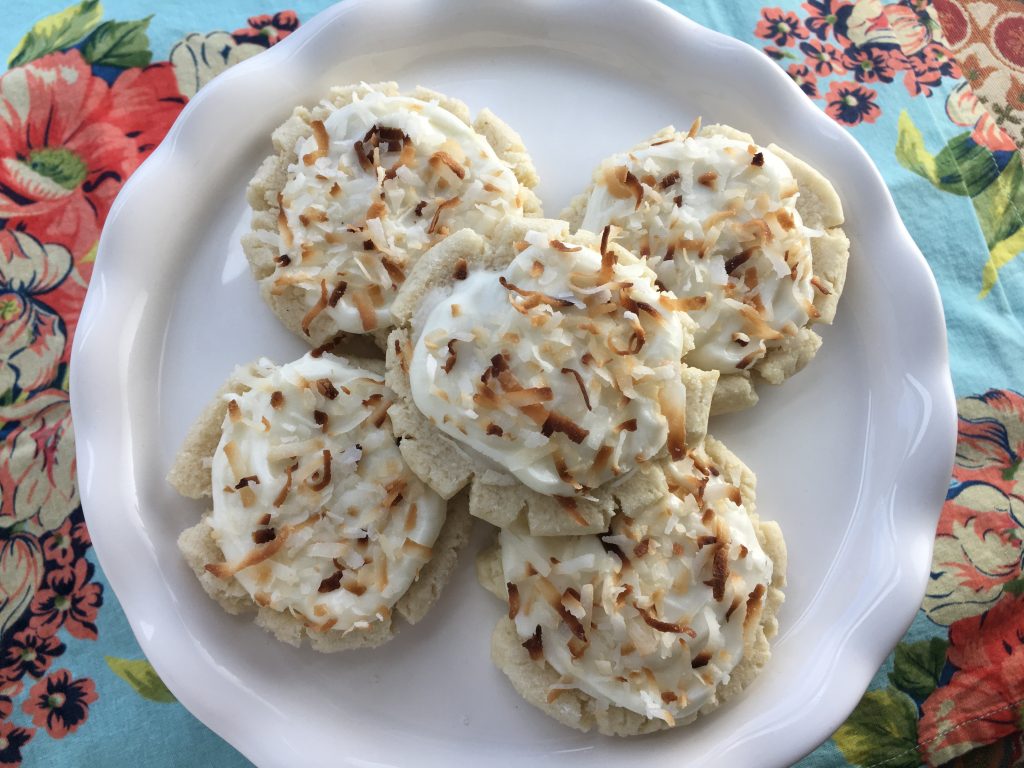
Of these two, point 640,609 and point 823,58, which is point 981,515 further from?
point 823,58

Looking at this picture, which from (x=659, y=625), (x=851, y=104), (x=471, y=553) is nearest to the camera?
(x=659, y=625)

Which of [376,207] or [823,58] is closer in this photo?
[376,207]

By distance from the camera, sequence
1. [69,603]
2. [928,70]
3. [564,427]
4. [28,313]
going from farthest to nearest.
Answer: [928,70], [28,313], [69,603], [564,427]

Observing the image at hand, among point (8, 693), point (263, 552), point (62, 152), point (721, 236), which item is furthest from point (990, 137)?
point (8, 693)

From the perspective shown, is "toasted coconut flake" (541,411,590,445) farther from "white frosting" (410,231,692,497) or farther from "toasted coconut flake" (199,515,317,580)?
"toasted coconut flake" (199,515,317,580)

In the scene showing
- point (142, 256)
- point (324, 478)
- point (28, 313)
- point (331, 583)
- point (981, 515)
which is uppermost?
point (142, 256)

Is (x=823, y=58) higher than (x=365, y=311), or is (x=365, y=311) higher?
(x=823, y=58)

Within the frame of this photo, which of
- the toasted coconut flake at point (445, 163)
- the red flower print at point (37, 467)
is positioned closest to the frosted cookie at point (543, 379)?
the toasted coconut flake at point (445, 163)
